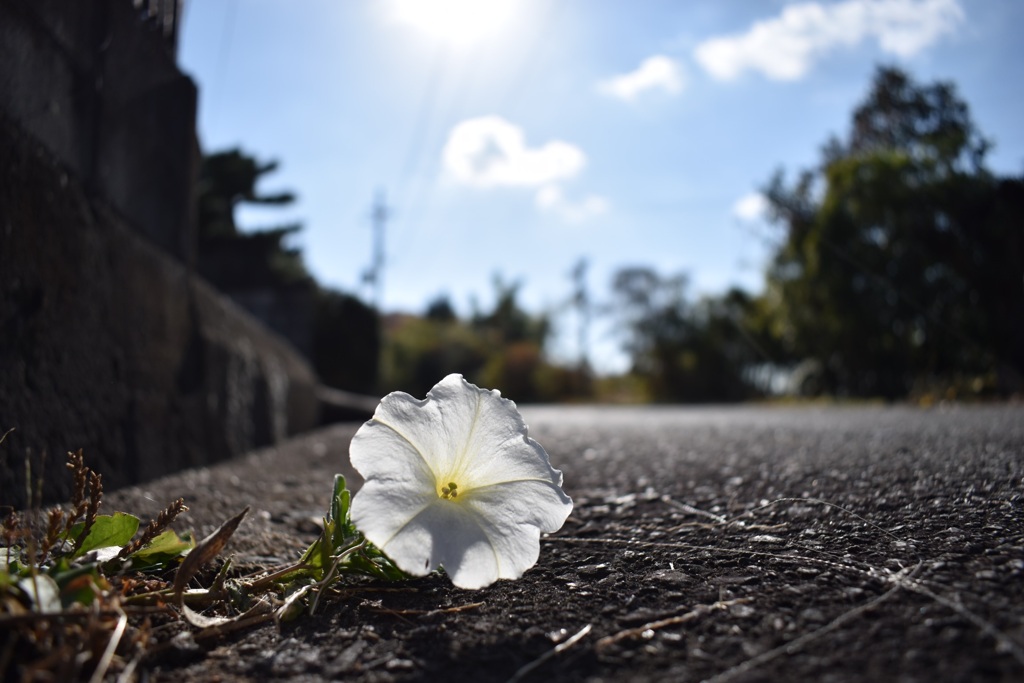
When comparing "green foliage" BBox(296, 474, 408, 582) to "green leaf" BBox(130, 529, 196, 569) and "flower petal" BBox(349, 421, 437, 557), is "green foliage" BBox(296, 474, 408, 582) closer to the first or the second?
"flower petal" BBox(349, 421, 437, 557)

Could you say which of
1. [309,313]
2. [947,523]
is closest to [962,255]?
[309,313]

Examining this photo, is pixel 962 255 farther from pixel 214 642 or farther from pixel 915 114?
pixel 214 642

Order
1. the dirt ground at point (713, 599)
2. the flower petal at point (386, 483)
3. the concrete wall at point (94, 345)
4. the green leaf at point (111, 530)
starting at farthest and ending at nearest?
the concrete wall at point (94, 345), the green leaf at point (111, 530), the flower petal at point (386, 483), the dirt ground at point (713, 599)

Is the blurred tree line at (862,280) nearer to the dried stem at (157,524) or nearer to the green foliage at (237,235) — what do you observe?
the green foliage at (237,235)

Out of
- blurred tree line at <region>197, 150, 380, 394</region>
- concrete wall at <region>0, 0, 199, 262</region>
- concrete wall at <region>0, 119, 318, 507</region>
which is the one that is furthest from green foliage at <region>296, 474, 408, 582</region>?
blurred tree line at <region>197, 150, 380, 394</region>

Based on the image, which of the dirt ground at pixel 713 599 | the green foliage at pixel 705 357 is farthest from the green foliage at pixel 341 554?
the green foliage at pixel 705 357

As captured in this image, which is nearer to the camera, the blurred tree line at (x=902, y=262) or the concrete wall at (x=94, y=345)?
the concrete wall at (x=94, y=345)
